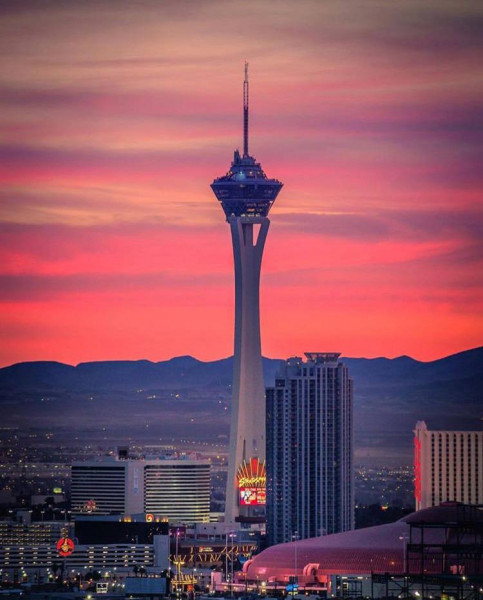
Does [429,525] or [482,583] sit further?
[429,525]

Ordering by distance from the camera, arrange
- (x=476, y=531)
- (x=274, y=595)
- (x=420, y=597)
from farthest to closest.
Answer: (x=274, y=595) < (x=476, y=531) < (x=420, y=597)

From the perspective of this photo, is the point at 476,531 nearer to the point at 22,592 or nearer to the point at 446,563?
the point at 446,563

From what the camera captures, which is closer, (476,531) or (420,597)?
(420,597)

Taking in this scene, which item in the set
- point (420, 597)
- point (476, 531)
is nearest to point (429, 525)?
point (476, 531)

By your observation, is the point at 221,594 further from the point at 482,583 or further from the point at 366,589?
the point at 482,583

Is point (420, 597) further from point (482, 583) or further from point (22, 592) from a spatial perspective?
point (22, 592)

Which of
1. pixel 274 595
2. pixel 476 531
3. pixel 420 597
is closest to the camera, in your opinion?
pixel 420 597

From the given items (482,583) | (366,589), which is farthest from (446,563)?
(482,583)

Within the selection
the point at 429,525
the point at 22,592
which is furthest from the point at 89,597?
the point at 429,525
